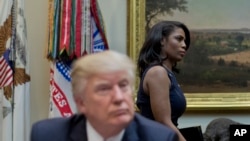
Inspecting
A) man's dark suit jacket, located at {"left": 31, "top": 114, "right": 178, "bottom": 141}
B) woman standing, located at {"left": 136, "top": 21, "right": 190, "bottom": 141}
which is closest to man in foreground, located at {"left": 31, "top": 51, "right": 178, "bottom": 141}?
man's dark suit jacket, located at {"left": 31, "top": 114, "right": 178, "bottom": 141}

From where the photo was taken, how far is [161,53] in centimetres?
289

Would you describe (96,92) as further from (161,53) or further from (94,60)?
(161,53)

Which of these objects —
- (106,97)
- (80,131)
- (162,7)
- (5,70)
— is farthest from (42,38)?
(106,97)

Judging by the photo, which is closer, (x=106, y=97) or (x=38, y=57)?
(x=106, y=97)

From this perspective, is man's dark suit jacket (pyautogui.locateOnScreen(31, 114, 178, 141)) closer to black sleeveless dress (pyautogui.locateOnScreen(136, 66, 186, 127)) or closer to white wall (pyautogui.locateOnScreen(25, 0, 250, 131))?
black sleeveless dress (pyautogui.locateOnScreen(136, 66, 186, 127))

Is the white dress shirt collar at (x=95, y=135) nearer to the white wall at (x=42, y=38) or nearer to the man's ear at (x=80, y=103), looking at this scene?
the man's ear at (x=80, y=103)

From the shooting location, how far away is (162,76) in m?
2.72

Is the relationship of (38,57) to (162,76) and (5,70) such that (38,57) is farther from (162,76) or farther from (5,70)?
(162,76)

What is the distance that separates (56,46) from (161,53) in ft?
4.07

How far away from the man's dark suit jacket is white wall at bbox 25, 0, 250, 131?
262cm

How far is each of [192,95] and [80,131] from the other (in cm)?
278

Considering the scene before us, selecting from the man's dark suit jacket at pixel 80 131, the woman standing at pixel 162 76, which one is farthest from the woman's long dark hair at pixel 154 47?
the man's dark suit jacket at pixel 80 131

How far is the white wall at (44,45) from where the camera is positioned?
4367 mm

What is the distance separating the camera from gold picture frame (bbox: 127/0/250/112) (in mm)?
4332
